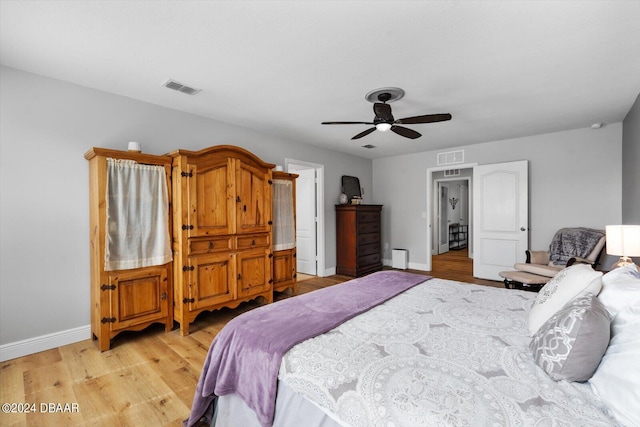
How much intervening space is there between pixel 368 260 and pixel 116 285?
4134mm

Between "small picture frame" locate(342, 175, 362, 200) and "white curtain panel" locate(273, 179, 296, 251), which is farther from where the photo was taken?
"small picture frame" locate(342, 175, 362, 200)

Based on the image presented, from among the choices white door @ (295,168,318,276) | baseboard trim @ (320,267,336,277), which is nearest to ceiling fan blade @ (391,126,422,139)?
white door @ (295,168,318,276)

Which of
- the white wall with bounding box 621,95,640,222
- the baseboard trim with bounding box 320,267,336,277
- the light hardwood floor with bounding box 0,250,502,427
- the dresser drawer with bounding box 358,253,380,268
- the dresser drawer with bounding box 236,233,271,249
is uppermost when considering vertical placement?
the white wall with bounding box 621,95,640,222

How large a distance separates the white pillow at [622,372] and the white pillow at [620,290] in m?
0.06

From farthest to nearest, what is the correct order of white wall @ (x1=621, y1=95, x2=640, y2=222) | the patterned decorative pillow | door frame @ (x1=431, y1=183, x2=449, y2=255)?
door frame @ (x1=431, y1=183, x2=449, y2=255) < white wall @ (x1=621, y1=95, x2=640, y2=222) < the patterned decorative pillow

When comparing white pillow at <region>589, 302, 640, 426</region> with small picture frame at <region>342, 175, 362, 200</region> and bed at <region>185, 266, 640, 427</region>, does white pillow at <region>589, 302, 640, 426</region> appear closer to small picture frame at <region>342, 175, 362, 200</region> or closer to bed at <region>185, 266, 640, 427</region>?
bed at <region>185, 266, 640, 427</region>

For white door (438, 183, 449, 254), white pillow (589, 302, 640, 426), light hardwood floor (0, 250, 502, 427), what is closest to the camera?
white pillow (589, 302, 640, 426)

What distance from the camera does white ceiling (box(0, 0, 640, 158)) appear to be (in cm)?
174

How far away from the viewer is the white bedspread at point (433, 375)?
88 centimetres

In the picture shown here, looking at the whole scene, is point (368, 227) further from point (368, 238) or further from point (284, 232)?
point (284, 232)

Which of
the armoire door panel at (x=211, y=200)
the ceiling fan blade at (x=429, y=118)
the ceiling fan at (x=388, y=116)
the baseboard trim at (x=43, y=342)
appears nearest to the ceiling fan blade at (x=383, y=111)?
the ceiling fan at (x=388, y=116)

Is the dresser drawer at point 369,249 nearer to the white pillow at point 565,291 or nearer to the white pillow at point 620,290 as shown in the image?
the white pillow at point 565,291

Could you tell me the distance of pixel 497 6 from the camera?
1.69m

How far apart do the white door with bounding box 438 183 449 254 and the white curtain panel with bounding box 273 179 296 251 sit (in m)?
5.43
